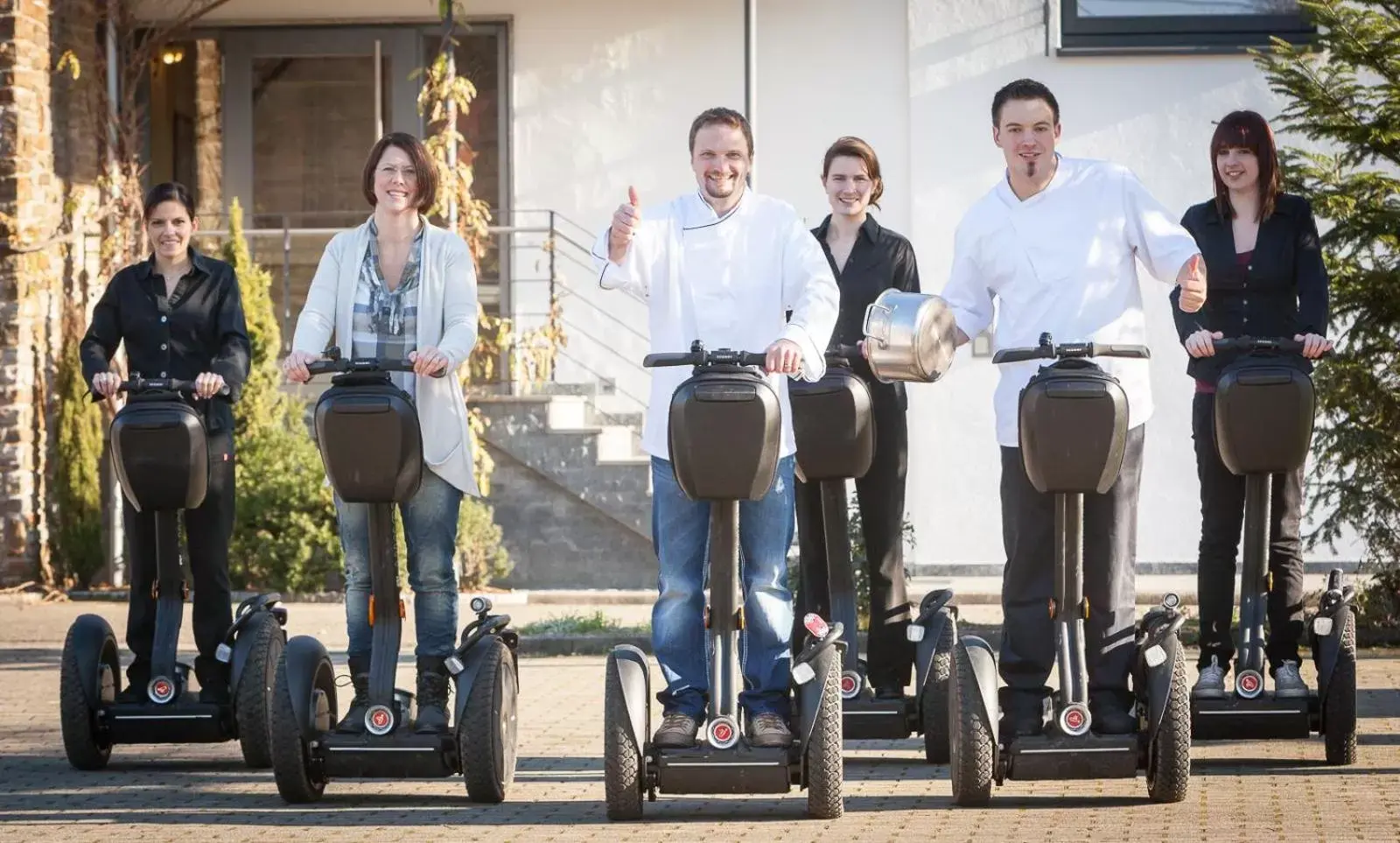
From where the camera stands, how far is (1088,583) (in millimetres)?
6062

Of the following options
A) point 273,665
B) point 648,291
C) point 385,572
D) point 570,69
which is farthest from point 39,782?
point 570,69

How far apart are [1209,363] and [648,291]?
1929 millimetres

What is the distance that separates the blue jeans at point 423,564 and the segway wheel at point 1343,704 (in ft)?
8.64

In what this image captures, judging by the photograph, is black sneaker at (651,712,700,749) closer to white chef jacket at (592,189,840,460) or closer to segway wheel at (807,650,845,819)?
segway wheel at (807,650,845,819)

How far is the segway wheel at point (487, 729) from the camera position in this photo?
600cm

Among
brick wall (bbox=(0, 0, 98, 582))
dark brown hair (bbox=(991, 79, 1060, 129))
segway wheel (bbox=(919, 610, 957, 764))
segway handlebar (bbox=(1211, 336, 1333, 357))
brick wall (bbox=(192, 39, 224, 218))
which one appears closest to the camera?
dark brown hair (bbox=(991, 79, 1060, 129))

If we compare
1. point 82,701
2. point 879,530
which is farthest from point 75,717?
point 879,530

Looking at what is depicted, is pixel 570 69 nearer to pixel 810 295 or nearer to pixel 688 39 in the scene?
pixel 688 39

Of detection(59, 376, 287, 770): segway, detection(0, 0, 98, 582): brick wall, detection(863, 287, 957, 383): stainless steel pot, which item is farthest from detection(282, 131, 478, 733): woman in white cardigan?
detection(0, 0, 98, 582): brick wall

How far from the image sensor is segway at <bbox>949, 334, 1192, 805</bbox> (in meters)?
5.75

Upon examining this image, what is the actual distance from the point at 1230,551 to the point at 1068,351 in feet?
5.12

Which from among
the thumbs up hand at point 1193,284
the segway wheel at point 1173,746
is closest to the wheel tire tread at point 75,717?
the segway wheel at point 1173,746

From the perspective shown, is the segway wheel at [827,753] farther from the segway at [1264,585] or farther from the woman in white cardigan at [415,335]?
the segway at [1264,585]

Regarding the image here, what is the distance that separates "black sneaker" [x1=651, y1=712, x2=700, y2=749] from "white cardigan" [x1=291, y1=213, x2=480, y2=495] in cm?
103
